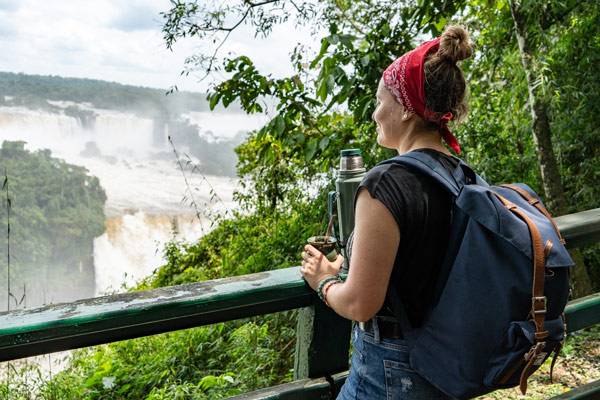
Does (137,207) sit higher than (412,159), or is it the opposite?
(412,159)

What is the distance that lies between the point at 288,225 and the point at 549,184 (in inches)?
109

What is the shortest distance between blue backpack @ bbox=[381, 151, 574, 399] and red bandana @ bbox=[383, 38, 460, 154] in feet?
0.52

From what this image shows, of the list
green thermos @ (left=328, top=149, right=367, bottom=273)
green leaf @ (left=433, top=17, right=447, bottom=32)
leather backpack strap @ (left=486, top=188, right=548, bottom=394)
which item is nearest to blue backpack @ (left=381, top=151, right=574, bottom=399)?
leather backpack strap @ (left=486, top=188, right=548, bottom=394)

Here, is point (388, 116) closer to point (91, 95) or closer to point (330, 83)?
point (330, 83)

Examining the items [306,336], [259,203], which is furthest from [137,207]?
[306,336]

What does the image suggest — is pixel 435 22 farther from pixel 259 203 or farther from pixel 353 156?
pixel 259 203

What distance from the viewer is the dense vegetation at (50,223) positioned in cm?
1658

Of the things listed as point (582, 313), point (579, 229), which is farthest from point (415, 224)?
point (582, 313)

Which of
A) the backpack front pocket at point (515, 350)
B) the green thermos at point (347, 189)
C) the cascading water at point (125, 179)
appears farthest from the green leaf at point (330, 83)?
the cascading water at point (125, 179)

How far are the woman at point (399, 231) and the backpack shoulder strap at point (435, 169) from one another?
0.06 ft

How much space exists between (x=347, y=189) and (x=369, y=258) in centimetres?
34

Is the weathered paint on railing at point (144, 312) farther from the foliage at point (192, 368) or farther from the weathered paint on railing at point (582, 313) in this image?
the foliage at point (192, 368)

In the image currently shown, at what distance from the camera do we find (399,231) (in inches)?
41.4

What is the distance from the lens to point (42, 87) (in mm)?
21906
